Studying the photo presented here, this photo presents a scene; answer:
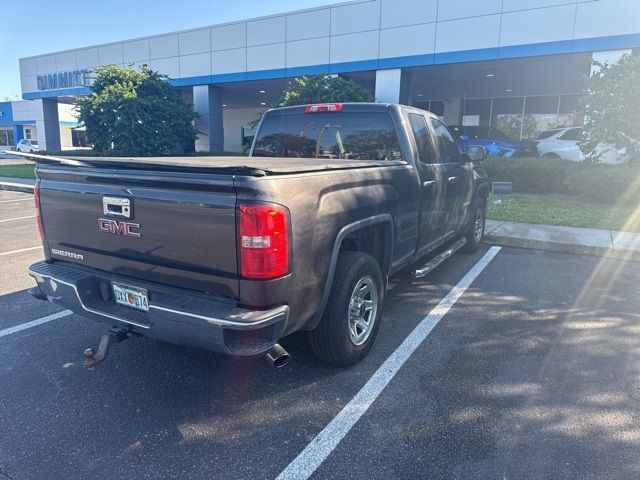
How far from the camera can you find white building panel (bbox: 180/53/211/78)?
2047 cm

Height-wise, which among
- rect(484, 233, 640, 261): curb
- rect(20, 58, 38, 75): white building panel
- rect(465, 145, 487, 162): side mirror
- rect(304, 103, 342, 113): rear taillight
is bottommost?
rect(484, 233, 640, 261): curb

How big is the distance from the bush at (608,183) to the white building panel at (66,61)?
84.9 ft

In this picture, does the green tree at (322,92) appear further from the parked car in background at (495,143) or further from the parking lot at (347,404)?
the parking lot at (347,404)

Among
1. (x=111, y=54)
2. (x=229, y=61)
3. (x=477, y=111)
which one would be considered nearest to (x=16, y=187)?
(x=229, y=61)

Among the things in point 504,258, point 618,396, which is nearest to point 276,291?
point 618,396

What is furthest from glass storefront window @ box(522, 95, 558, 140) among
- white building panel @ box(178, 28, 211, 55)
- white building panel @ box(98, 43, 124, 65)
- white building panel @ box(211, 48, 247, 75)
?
white building panel @ box(98, 43, 124, 65)

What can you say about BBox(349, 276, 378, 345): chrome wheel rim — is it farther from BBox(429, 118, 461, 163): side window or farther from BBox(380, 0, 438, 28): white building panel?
BBox(380, 0, 438, 28): white building panel

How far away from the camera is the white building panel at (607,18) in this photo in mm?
12695

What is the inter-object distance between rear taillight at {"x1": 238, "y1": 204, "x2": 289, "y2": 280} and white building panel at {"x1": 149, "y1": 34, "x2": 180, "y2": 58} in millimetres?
21674

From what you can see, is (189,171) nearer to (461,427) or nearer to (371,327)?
(371,327)

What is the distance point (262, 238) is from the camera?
2.47 metres

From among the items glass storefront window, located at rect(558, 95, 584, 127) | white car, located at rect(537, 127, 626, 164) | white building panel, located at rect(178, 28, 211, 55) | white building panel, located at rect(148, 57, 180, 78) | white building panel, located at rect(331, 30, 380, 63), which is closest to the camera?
white car, located at rect(537, 127, 626, 164)

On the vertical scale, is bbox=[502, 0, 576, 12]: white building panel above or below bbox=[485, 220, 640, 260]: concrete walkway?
above

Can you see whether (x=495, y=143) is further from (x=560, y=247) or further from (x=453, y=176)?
(x=453, y=176)
